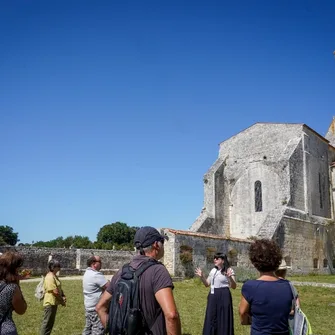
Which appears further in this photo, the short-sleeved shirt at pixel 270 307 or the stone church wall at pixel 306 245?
the stone church wall at pixel 306 245

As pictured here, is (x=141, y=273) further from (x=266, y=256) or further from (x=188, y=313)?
(x=188, y=313)

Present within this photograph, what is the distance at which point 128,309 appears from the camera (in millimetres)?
3006

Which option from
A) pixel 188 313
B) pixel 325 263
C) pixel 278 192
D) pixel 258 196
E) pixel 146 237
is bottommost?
pixel 325 263

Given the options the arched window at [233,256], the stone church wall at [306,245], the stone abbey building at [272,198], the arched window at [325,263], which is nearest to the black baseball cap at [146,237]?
the arched window at [233,256]

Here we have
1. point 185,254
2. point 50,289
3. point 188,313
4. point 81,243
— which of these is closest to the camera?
point 50,289

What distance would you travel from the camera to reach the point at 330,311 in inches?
447

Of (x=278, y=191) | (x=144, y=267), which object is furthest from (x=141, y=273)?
(x=278, y=191)

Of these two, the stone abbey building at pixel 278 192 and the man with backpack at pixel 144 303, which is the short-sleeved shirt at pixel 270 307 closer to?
the man with backpack at pixel 144 303

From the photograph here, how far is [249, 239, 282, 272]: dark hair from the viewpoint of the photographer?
3.70 metres

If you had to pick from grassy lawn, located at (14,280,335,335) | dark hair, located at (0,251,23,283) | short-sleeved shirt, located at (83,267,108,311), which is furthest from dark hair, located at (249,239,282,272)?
grassy lawn, located at (14,280,335,335)

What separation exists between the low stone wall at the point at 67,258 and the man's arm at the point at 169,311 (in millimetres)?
21033

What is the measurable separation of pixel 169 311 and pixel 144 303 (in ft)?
0.69

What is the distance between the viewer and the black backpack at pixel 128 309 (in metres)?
2.97

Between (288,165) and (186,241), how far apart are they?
1065 centimetres
